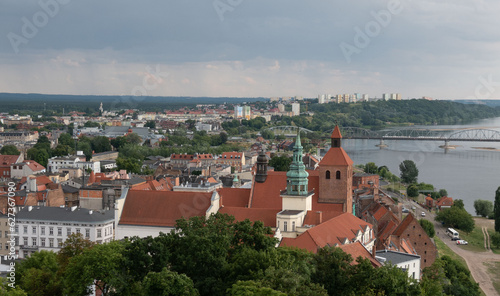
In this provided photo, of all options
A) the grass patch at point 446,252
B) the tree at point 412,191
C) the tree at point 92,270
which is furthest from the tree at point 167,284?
the tree at point 412,191

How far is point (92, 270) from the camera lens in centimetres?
1877

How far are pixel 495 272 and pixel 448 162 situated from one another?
5888cm

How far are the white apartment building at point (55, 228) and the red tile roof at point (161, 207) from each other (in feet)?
12.6

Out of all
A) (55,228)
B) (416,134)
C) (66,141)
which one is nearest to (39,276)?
(55,228)

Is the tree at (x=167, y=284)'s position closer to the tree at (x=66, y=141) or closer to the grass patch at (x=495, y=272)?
the grass patch at (x=495, y=272)

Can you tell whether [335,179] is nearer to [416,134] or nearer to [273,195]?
[273,195]

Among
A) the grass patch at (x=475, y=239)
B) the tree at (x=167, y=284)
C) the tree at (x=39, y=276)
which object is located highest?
the tree at (x=167, y=284)

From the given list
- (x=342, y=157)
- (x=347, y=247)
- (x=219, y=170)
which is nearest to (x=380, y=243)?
(x=342, y=157)

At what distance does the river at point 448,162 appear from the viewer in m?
66.2

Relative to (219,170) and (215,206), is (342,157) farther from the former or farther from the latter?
(219,170)

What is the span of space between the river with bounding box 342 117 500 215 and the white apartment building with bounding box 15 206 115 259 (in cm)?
3743

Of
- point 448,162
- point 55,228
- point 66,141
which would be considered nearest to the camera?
point 55,228

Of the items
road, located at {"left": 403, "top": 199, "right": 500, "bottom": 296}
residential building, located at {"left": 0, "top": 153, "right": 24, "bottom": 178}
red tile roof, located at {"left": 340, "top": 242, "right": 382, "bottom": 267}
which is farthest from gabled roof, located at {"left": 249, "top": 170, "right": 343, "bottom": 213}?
residential building, located at {"left": 0, "top": 153, "right": 24, "bottom": 178}

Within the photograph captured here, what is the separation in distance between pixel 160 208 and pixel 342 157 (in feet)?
33.6
